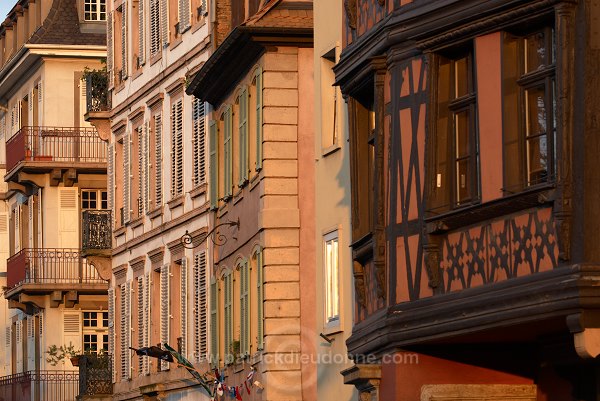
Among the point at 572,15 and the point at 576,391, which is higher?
the point at 572,15

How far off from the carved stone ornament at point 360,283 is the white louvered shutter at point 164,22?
20.8 m

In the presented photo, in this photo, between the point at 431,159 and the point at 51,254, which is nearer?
the point at 431,159

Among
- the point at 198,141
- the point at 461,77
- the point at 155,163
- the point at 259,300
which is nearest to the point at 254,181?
the point at 259,300

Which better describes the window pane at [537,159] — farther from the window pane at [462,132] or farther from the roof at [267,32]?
the roof at [267,32]

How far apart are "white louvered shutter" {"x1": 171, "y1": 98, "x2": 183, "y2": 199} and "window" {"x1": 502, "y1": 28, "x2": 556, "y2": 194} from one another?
2333cm

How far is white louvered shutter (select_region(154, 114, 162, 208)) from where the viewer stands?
47.4m

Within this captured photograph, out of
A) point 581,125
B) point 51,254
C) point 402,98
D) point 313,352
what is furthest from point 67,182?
point 581,125

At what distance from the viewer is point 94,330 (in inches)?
2377

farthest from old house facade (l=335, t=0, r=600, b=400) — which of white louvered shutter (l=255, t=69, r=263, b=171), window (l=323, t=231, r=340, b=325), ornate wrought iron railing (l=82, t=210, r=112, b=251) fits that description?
ornate wrought iron railing (l=82, t=210, r=112, b=251)

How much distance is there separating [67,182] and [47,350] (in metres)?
4.95

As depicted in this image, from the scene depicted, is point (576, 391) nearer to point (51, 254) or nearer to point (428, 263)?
point (428, 263)

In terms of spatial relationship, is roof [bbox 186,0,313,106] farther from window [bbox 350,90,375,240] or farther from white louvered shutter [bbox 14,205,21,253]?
white louvered shutter [bbox 14,205,21,253]

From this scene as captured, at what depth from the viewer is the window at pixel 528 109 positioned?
22.0m

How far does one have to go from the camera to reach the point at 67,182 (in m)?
60.7
